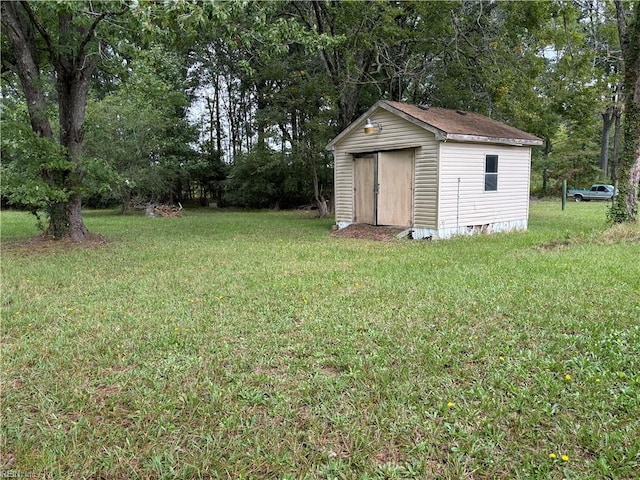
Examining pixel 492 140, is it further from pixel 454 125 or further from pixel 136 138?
pixel 136 138

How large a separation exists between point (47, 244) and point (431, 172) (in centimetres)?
838

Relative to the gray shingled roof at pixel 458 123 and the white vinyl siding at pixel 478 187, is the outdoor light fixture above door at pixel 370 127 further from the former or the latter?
the white vinyl siding at pixel 478 187

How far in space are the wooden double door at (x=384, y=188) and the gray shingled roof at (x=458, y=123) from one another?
35.5 inches

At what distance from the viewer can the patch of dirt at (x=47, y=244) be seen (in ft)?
29.1

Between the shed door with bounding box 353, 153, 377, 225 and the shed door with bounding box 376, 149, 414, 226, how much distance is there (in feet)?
0.75

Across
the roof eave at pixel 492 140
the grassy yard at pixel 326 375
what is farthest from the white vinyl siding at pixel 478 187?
the grassy yard at pixel 326 375

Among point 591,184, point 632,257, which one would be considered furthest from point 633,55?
point 591,184

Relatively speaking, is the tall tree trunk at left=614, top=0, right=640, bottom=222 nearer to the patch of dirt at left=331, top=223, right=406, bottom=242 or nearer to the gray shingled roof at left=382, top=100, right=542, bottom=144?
the gray shingled roof at left=382, top=100, right=542, bottom=144

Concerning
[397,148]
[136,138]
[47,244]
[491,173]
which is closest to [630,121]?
[491,173]

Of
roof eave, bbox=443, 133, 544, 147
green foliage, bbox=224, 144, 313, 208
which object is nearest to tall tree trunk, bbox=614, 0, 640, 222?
roof eave, bbox=443, 133, 544, 147

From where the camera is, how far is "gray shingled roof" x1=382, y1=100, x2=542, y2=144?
10.2m

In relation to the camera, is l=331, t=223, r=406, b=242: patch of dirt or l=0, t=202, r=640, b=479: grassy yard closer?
l=0, t=202, r=640, b=479: grassy yard

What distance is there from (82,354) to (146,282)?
2.49 meters

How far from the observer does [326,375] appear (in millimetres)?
3189
